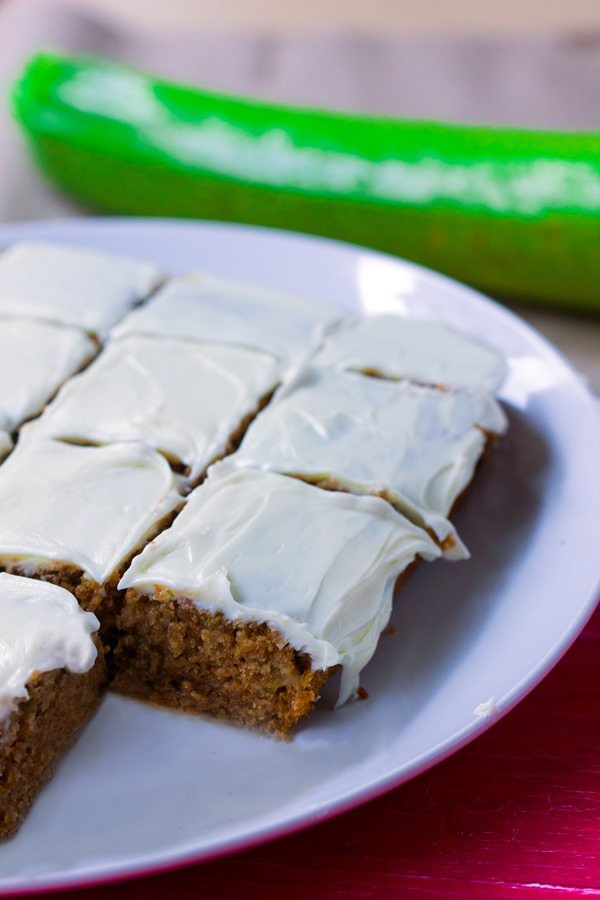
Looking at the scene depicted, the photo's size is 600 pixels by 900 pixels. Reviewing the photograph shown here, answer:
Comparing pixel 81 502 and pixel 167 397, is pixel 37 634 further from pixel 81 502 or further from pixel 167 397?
pixel 167 397

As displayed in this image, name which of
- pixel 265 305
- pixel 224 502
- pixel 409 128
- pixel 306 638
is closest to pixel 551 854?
pixel 306 638

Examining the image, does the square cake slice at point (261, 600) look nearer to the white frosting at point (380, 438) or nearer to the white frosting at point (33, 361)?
the white frosting at point (380, 438)

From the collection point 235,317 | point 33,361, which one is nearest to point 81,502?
point 33,361

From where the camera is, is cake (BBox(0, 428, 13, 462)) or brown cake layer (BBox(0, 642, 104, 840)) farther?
cake (BBox(0, 428, 13, 462))

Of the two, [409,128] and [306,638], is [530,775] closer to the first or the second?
[306,638]

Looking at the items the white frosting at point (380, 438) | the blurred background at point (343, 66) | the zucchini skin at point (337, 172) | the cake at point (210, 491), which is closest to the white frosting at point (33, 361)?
the cake at point (210, 491)

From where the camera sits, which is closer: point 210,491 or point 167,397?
point 210,491

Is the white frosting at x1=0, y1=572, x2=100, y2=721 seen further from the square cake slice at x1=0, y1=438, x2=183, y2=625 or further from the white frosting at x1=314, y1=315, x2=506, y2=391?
the white frosting at x1=314, y1=315, x2=506, y2=391

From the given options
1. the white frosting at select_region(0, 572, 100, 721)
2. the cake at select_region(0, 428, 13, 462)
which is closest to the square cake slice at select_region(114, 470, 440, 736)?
the white frosting at select_region(0, 572, 100, 721)
